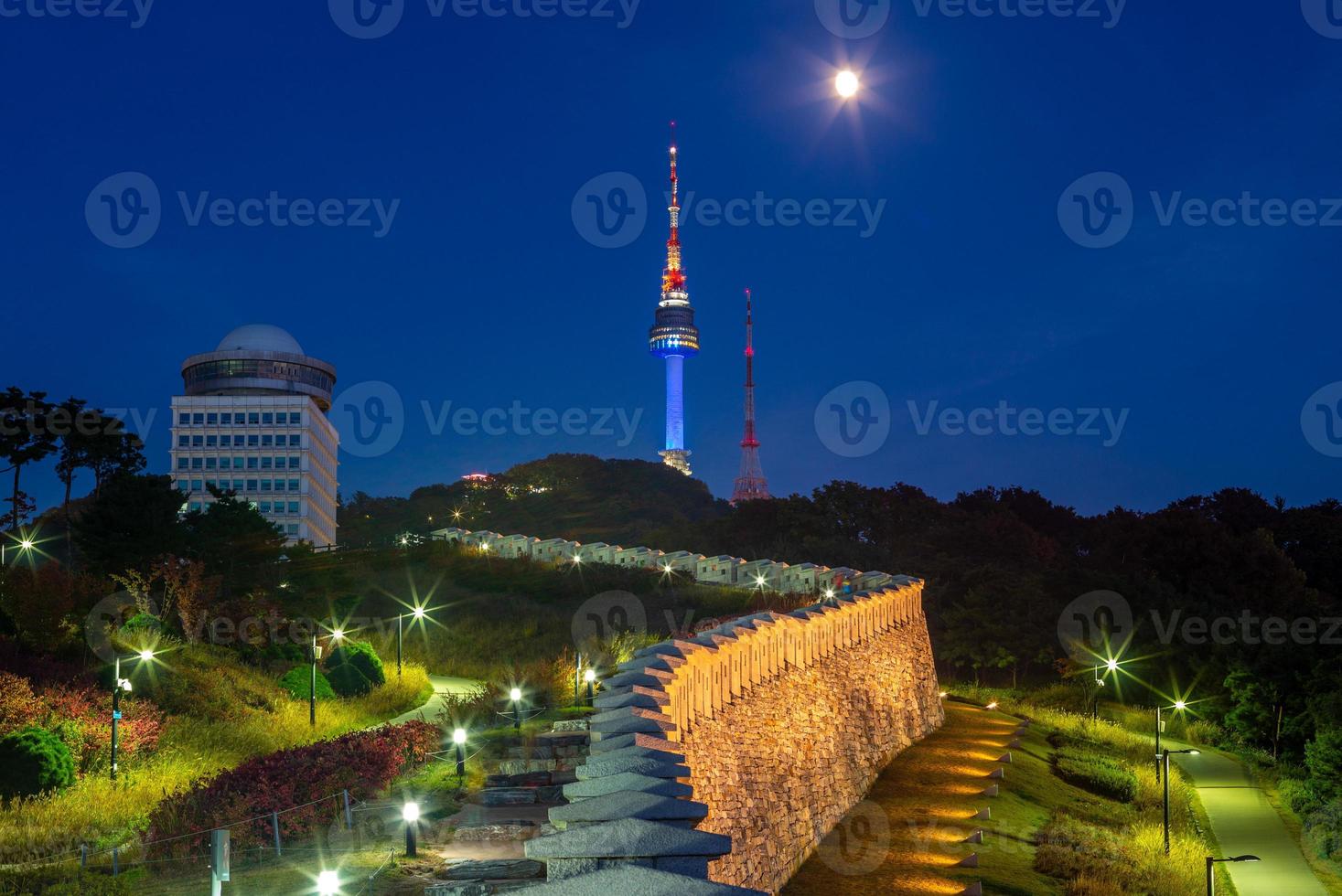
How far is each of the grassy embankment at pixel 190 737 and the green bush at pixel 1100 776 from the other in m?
19.2

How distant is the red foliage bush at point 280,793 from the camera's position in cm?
1662

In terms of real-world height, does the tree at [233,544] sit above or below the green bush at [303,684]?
above

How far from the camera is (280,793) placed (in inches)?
695

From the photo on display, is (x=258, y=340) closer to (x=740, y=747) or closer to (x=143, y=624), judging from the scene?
(x=143, y=624)

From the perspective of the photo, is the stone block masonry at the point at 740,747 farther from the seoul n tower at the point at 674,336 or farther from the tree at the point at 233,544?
the seoul n tower at the point at 674,336

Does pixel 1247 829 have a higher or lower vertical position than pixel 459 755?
lower

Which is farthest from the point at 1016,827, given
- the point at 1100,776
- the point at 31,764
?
the point at 31,764

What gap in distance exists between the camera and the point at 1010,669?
50750 mm

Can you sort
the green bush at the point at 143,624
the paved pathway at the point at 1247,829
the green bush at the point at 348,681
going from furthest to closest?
the green bush at the point at 348,681 < the green bush at the point at 143,624 < the paved pathway at the point at 1247,829

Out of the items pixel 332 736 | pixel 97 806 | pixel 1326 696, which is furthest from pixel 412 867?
pixel 1326 696

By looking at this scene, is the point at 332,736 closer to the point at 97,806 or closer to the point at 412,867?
the point at 97,806

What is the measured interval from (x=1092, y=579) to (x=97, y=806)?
45.5 m

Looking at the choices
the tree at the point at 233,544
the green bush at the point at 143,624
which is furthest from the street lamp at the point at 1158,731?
the tree at the point at 233,544

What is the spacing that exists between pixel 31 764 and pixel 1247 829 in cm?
2981
